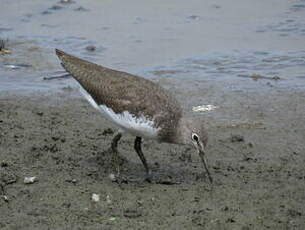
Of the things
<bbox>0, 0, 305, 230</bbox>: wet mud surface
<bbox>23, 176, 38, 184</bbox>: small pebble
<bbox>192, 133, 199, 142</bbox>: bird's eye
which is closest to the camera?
<bbox>0, 0, 305, 230</bbox>: wet mud surface

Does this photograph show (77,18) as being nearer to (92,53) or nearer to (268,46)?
(92,53)

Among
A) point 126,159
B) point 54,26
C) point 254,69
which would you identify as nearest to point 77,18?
point 54,26

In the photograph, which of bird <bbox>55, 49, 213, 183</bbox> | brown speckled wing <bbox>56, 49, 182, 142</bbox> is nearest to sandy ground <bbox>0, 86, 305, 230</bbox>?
bird <bbox>55, 49, 213, 183</bbox>

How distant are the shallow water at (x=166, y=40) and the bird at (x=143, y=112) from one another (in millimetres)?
3110

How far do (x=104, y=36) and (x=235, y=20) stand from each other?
8.27 feet

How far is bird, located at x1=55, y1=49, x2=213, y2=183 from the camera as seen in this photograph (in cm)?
743

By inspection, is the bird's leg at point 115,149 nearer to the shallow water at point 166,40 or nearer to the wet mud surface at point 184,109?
the wet mud surface at point 184,109

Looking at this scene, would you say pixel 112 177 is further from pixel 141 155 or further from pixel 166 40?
pixel 166 40

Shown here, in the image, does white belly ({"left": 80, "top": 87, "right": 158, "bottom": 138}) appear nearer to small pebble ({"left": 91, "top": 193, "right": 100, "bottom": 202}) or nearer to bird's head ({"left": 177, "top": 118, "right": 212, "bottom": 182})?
bird's head ({"left": 177, "top": 118, "right": 212, "bottom": 182})

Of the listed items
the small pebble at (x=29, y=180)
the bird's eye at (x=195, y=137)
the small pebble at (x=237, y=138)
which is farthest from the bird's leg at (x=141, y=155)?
the small pebble at (x=237, y=138)

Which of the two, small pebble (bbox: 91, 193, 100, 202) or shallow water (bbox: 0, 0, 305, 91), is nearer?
small pebble (bbox: 91, 193, 100, 202)

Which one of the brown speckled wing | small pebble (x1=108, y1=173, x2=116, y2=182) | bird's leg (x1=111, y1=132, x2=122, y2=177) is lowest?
small pebble (x1=108, y1=173, x2=116, y2=182)

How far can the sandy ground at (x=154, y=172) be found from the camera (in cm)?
663

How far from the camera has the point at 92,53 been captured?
11930 mm
